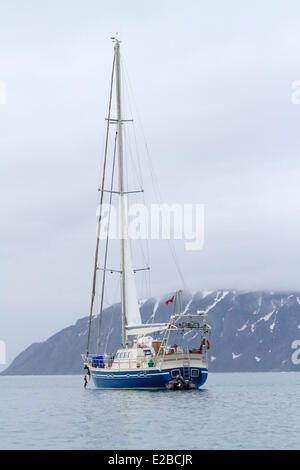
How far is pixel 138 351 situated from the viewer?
8131cm

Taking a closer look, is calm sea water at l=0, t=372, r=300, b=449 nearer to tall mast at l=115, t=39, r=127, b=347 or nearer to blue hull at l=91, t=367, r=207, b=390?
blue hull at l=91, t=367, r=207, b=390

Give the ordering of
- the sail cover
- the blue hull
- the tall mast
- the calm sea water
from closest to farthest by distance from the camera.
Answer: the calm sea water → the blue hull → the sail cover → the tall mast

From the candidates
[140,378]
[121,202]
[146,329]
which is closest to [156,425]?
[140,378]

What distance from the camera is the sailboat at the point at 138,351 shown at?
260 ft

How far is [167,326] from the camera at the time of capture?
3182 inches

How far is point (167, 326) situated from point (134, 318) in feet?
24.9

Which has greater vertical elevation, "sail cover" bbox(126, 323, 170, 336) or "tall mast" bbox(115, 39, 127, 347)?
"tall mast" bbox(115, 39, 127, 347)

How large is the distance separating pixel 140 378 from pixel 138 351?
3.02m

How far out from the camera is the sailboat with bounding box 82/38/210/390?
7912 centimetres

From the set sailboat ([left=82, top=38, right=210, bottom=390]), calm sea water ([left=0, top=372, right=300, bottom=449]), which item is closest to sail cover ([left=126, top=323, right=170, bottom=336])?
sailboat ([left=82, top=38, right=210, bottom=390])

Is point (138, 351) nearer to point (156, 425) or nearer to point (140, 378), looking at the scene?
point (140, 378)
